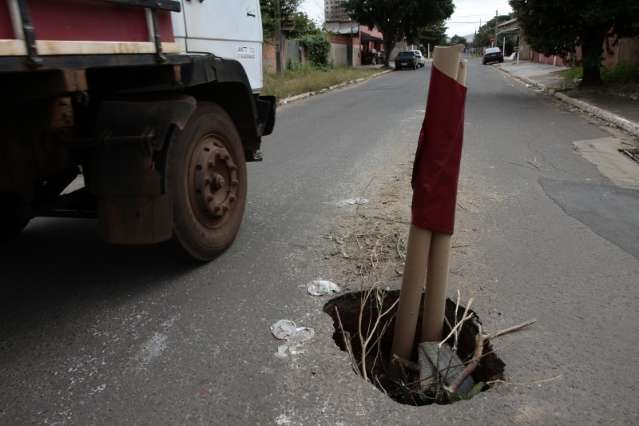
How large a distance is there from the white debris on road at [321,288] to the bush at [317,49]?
1138 inches

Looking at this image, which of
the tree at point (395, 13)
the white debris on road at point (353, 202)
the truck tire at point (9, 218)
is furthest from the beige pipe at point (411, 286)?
the tree at point (395, 13)

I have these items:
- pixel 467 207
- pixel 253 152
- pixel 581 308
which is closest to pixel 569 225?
pixel 467 207

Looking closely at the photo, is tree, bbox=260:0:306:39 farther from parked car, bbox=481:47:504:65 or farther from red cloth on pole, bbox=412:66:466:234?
parked car, bbox=481:47:504:65

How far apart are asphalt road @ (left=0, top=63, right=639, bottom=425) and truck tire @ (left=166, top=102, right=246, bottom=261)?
0.22 m

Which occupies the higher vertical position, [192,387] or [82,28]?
[82,28]

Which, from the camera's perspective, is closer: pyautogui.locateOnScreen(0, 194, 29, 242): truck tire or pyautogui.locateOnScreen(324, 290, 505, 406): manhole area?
pyautogui.locateOnScreen(324, 290, 505, 406): manhole area

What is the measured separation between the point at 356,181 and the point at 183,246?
2.89 metres

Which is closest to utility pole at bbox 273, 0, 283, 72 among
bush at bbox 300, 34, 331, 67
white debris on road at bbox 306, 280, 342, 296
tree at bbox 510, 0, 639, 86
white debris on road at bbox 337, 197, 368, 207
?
tree at bbox 510, 0, 639, 86

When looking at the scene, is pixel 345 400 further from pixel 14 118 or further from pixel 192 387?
pixel 14 118

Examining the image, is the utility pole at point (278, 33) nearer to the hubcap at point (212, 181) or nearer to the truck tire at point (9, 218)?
the hubcap at point (212, 181)

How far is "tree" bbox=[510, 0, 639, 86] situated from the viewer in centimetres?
1198

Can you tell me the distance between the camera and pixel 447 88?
2027 millimetres

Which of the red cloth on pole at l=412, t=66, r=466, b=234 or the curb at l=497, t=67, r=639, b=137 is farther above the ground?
the red cloth on pole at l=412, t=66, r=466, b=234

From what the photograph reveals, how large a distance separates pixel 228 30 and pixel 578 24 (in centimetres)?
1320
